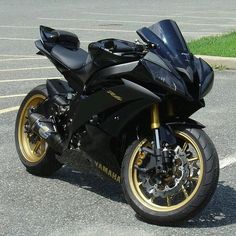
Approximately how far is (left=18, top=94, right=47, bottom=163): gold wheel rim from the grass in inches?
248

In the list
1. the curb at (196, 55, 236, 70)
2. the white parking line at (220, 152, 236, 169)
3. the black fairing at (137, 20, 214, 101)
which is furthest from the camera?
the curb at (196, 55, 236, 70)

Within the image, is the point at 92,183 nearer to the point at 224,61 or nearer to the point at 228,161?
the point at 228,161

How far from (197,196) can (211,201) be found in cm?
69

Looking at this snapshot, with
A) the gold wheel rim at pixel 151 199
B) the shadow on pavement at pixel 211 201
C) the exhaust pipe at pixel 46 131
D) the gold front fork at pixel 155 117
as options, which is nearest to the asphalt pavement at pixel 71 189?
the shadow on pavement at pixel 211 201

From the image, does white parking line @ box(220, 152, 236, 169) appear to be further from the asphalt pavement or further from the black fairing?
the black fairing

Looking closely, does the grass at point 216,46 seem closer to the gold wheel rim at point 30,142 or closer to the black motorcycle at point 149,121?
the gold wheel rim at point 30,142

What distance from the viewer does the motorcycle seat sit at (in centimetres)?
528

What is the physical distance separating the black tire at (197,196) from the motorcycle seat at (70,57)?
3.37ft

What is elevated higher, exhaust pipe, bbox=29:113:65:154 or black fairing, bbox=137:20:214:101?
black fairing, bbox=137:20:214:101

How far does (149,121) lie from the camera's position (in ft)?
15.9

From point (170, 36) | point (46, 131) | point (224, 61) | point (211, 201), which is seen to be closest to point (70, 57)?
point (46, 131)

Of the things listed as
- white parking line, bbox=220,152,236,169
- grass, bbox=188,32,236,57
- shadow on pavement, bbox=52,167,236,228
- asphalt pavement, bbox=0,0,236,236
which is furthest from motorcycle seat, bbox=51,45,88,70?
grass, bbox=188,32,236,57

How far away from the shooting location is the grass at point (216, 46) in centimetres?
1206

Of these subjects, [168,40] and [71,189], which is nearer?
[168,40]
